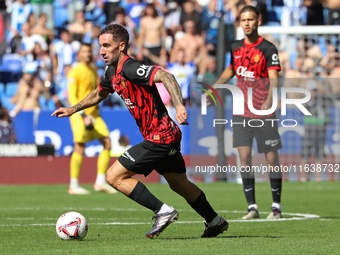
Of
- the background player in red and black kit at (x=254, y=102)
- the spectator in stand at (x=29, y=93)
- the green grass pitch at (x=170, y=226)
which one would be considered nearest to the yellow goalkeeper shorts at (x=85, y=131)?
the green grass pitch at (x=170, y=226)

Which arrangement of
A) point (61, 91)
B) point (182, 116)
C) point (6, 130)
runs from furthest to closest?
point (61, 91), point (6, 130), point (182, 116)

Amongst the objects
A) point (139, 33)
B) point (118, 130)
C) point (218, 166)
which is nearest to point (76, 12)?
point (139, 33)

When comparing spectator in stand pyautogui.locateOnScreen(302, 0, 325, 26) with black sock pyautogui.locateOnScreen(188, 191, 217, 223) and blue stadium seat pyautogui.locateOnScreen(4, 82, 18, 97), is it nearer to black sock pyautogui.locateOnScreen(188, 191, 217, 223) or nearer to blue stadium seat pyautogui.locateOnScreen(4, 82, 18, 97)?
blue stadium seat pyautogui.locateOnScreen(4, 82, 18, 97)

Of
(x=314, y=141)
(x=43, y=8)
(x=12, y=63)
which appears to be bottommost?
(x=314, y=141)

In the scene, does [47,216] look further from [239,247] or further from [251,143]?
[239,247]

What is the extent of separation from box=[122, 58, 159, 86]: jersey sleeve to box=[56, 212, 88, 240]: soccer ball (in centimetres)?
129

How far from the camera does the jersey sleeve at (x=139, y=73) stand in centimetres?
471

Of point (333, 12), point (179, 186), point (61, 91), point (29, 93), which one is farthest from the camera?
point (333, 12)

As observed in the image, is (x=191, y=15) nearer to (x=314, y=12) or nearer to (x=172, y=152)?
(x=314, y=12)

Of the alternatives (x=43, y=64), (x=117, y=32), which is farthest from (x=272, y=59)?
(x=43, y=64)

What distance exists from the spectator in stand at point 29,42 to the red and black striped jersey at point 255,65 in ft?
35.1

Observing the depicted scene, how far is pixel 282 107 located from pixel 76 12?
434 inches

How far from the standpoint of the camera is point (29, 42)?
55.5ft

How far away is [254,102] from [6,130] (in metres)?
7.98
